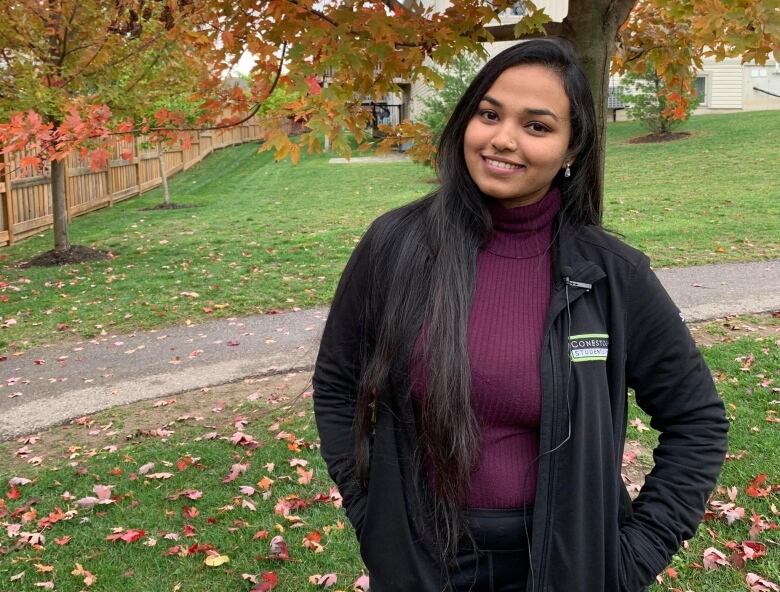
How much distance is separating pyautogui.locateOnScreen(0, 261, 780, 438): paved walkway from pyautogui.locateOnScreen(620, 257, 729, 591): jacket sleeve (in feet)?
14.1

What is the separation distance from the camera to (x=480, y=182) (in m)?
1.71

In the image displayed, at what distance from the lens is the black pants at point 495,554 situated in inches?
63.8

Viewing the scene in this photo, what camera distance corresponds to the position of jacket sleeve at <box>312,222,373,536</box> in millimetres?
1819

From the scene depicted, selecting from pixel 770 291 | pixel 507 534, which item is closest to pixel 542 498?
pixel 507 534

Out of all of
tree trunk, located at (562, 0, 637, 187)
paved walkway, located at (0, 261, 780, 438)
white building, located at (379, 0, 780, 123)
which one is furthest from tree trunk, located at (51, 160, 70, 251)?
white building, located at (379, 0, 780, 123)

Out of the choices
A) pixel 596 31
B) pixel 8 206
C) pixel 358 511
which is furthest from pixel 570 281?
pixel 8 206

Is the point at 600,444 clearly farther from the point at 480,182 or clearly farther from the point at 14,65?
the point at 14,65

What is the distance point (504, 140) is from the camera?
165 centimetres

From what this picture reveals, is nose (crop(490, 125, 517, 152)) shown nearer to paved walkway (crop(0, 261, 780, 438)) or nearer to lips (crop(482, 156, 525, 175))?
lips (crop(482, 156, 525, 175))

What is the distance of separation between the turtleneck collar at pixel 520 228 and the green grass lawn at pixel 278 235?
21.4ft

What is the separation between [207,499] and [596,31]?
315 cm

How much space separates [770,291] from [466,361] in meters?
7.23

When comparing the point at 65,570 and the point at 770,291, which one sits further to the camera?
the point at 770,291

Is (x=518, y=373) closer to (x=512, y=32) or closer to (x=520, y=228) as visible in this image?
(x=520, y=228)
